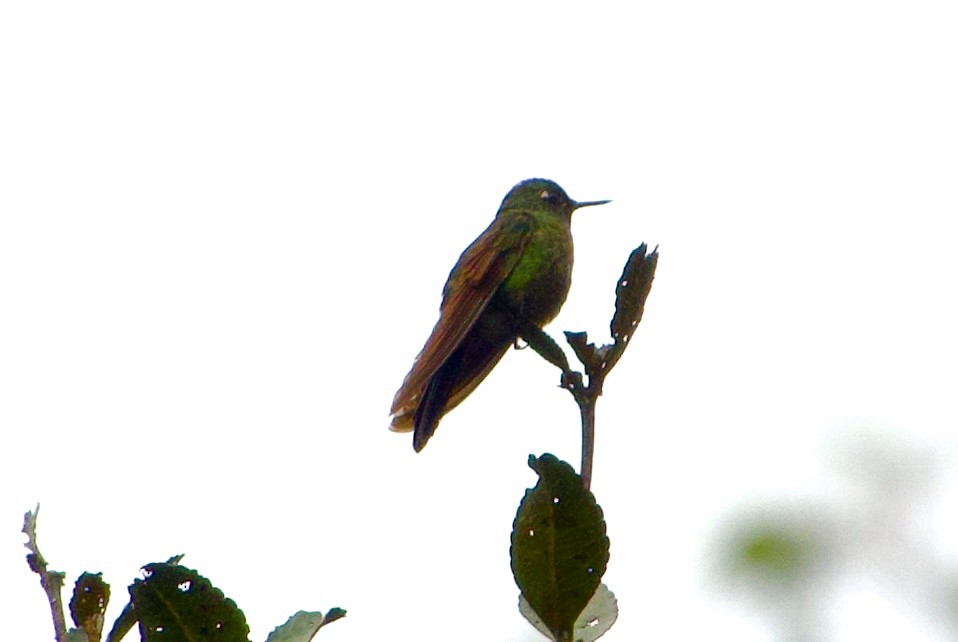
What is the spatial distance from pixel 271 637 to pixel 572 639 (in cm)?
37

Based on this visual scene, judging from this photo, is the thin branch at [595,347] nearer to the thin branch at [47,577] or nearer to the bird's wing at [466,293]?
the thin branch at [47,577]

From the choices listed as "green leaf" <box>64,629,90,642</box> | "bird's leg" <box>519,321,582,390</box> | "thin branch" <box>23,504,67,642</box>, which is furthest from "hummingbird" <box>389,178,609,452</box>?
"green leaf" <box>64,629,90,642</box>

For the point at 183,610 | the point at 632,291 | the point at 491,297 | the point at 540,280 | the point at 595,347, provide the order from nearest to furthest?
the point at 183,610 < the point at 595,347 < the point at 632,291 < the point at 491,297 < the point at 540,280

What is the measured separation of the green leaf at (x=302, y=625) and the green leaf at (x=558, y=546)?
223 mm

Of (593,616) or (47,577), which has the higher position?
(47,577)

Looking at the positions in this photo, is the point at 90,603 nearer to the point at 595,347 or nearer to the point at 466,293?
the point at 595,347

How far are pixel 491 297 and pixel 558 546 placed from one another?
410cm

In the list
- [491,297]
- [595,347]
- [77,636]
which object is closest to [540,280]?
[491,297]

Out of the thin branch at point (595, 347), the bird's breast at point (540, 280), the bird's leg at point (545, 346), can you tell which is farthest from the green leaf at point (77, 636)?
the bird's breast at point (540, 280)

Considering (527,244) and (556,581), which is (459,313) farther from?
(556,581)

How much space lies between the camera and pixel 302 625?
5.22ft

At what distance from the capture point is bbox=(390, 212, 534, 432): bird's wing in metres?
4.46

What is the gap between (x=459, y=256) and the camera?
6340 millimetres

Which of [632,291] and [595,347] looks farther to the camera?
[632,291]
